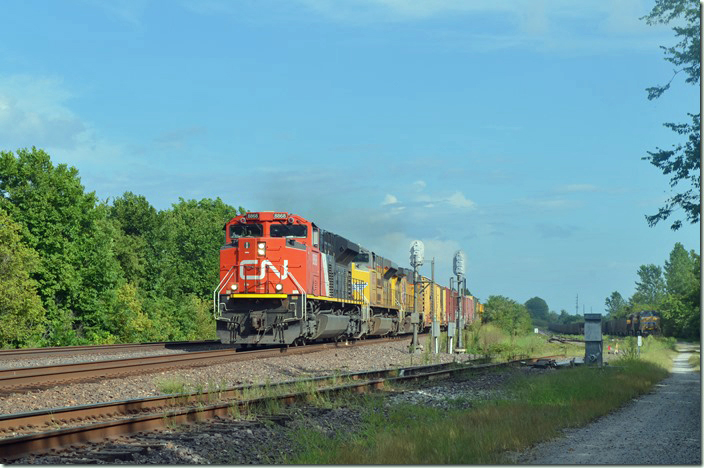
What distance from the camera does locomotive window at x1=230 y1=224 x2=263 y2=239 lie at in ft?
84.9

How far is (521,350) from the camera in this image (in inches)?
1357

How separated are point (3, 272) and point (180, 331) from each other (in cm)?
2527

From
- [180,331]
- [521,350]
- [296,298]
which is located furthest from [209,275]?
[296,298]

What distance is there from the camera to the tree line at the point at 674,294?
5666 cm

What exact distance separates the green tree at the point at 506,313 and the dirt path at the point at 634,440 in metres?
44.8

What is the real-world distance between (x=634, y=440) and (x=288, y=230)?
16.7m

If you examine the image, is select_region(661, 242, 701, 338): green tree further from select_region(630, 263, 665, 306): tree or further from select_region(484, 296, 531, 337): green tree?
select_region(630, 263, 665, 306): tree

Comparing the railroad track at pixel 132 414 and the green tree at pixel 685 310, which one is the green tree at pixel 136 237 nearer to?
the green tree at pixel 685 310

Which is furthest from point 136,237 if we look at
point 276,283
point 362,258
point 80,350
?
point 276,283

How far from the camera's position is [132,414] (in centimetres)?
1142

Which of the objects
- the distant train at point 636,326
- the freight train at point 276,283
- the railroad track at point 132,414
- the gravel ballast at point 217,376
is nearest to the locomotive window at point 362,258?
the freight train at point 276,283

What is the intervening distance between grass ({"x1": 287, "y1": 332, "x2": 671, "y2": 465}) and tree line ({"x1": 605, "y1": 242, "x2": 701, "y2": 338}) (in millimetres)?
26761

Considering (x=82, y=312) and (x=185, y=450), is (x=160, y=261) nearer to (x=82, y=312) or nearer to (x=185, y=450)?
(x=82, y=312)

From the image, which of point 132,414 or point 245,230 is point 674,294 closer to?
point 245,230
